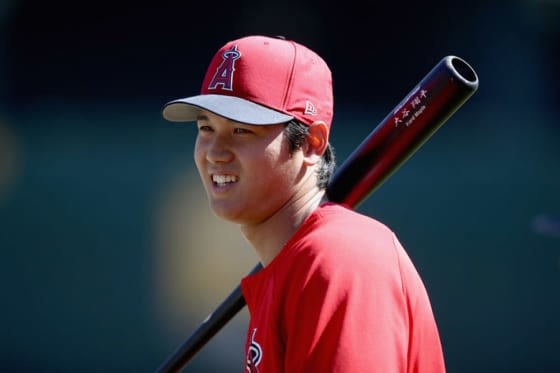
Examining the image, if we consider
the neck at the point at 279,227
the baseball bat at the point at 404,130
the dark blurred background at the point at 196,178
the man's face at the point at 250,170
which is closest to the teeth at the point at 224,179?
the man's face at the point at 250,170

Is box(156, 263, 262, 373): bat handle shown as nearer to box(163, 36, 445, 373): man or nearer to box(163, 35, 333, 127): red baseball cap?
box(163, 36, 445, 373): man

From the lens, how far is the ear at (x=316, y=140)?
187 centimetres

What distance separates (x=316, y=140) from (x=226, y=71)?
25 centimetres

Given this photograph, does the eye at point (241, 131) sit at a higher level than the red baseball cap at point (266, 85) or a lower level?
lower

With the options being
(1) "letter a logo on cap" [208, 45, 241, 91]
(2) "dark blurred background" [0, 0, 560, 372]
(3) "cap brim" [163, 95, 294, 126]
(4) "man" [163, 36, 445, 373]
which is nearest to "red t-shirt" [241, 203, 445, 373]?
(4) "man" [163, 36, 445, 373]

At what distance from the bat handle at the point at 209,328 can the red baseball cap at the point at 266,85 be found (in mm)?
449

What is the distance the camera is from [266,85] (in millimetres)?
1828

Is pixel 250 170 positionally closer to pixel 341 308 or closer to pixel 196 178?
pixel 341 308

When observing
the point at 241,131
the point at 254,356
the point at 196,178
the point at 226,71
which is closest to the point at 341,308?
the point at 254,356

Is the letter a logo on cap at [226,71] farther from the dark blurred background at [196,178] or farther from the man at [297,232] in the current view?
the dark blurred background at [196,178]

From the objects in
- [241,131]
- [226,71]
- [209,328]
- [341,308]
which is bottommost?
[209,328]

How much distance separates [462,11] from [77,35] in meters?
2.68

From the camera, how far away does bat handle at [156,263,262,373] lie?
211 centimetres

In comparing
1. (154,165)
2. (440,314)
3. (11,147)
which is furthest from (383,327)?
(11,147)
